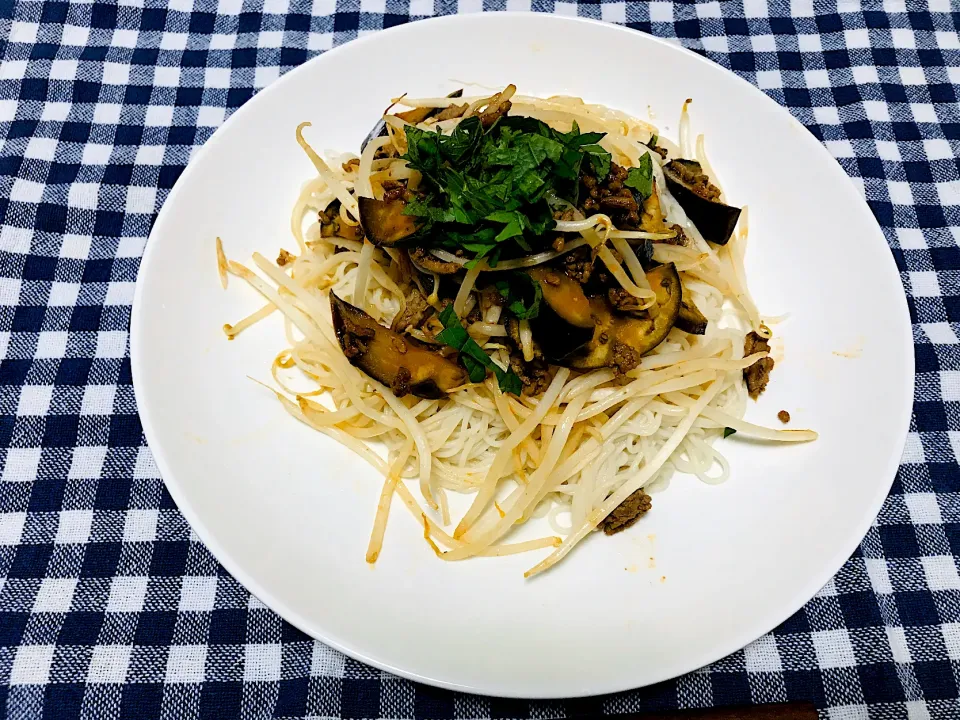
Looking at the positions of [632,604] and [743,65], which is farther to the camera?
[743,65]

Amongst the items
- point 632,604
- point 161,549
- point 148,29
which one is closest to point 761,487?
point 632,604

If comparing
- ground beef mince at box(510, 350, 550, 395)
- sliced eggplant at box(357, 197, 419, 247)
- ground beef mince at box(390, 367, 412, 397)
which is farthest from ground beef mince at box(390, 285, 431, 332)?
ground beef mince at box(510, 350, 550, 395)

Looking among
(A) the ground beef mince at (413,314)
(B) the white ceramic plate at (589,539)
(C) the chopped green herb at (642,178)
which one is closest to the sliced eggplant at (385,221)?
(A) the ground beef mince at (413,314)

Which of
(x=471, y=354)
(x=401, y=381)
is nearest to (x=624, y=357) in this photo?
(x=471, y=354)

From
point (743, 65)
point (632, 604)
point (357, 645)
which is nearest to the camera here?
point (357, 645)

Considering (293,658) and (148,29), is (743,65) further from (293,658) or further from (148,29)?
(293,658)

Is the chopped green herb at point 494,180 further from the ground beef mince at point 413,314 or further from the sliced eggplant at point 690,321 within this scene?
the sliced eggplant at point 690,321
